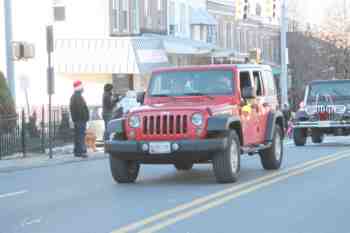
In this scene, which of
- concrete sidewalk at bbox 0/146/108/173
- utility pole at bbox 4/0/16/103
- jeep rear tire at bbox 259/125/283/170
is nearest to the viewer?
jeep rear tire at bbox 259/125/283/170

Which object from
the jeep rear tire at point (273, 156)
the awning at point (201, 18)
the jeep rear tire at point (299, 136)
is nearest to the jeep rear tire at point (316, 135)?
the jeep rear tire at point (299, 136)

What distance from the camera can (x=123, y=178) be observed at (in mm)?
14031

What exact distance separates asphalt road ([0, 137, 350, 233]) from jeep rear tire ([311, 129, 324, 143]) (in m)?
7.75

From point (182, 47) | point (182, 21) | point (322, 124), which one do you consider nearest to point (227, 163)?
point (322, 124)

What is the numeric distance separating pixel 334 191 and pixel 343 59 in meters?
50.0

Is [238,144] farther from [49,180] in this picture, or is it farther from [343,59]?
[343,59]

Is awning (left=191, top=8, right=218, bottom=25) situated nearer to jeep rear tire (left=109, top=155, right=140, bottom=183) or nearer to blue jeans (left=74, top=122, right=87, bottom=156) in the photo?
blue jeans (left=74, top=122, right=87, bottom=156)

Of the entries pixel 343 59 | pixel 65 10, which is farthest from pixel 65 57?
pixel 343 59

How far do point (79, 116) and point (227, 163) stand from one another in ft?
26.2

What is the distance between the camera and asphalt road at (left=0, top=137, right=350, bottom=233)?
966 centimetres

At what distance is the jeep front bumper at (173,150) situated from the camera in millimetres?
13016

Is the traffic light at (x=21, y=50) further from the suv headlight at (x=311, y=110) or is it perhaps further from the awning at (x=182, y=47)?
the awning at (x=182, y=47)

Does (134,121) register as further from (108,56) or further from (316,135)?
(108,56)

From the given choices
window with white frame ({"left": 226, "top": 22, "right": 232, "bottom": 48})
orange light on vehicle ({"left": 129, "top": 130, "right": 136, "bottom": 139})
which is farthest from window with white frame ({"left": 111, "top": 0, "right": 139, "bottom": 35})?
orange light on vehicle ({"left": 129, "top": 130, "right": 136, "bottom": 139})
